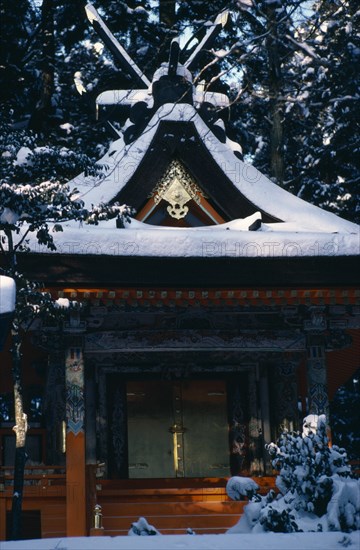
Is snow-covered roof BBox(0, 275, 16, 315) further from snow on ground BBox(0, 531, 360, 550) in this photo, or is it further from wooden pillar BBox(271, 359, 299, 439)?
wooden pillar BBox(271, 359, 299, 439)

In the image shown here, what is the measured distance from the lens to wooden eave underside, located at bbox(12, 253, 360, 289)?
44.4ft

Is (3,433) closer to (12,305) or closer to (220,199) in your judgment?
(220,199)

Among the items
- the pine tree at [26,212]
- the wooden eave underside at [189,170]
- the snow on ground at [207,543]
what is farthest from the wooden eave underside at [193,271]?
the snow on ground at [207,543]

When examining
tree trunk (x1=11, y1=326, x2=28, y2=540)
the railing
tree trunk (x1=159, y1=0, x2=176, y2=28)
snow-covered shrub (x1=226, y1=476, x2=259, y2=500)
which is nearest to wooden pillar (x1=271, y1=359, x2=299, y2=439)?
the railing

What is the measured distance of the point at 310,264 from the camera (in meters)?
14.0

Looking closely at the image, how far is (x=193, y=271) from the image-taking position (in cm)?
1384

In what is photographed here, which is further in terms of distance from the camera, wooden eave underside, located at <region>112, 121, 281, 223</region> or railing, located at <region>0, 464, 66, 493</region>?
wooden eave underside, located at <region>112, 121, 281, 223</region>

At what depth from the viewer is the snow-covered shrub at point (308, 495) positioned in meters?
9.21

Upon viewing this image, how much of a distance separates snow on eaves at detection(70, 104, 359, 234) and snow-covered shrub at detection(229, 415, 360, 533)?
5703 millimetres

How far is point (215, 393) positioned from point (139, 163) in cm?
417

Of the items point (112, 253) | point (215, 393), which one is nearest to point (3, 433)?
point (215, 393)

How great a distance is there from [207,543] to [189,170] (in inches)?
360

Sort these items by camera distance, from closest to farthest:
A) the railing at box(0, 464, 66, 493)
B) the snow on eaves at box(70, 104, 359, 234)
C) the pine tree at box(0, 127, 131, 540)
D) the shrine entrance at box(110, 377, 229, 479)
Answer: the pine tree at box(0, 127, 131, 540) < the railing at box(0, 464, 66, 493) < the snow on eaves at box(70, 104, 359, 234) < the shrine entrance at box(110, 377, 229, 479)

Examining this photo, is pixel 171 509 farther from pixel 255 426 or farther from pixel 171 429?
pixel 255 426
